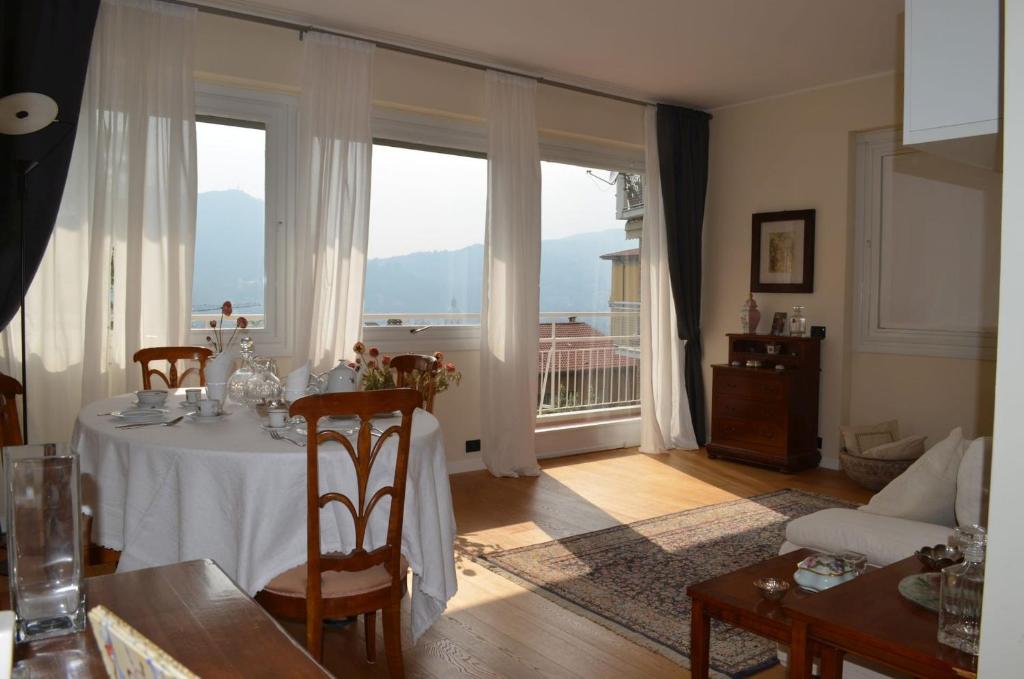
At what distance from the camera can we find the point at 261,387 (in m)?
3.04

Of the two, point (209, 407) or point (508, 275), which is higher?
point (508, 275)

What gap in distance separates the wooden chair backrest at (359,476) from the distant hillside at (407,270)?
105 inches

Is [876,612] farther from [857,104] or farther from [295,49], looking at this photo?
[857,104]

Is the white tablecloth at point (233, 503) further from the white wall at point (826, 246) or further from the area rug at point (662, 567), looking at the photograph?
the white wall at point (826, 246)

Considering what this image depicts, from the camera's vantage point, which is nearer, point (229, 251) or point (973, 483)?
point (973, 483)

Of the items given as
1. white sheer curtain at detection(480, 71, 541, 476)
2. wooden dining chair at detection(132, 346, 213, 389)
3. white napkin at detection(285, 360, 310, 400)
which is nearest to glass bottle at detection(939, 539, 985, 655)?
white napkin at detection(285, 360, 310, 400)

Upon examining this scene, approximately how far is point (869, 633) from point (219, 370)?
7.42 feet

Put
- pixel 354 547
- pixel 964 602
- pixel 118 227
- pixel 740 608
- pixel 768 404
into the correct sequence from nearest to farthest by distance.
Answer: pixel 964 602, pixel 740 608, pixel 354 547, pixel 118 227, pixel 768 404

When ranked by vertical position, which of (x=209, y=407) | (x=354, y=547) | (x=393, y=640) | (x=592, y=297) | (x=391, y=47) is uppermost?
(x=391, y=47)

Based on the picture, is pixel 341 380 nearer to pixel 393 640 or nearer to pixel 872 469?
pixel 393 640

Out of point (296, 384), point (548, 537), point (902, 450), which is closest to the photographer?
point (296, 384)

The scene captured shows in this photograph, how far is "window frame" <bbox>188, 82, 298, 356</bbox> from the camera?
4.78m

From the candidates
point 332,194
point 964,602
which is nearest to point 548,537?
point 332,194

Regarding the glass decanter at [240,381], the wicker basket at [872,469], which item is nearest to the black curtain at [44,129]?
the glass decanter at [240,381]
